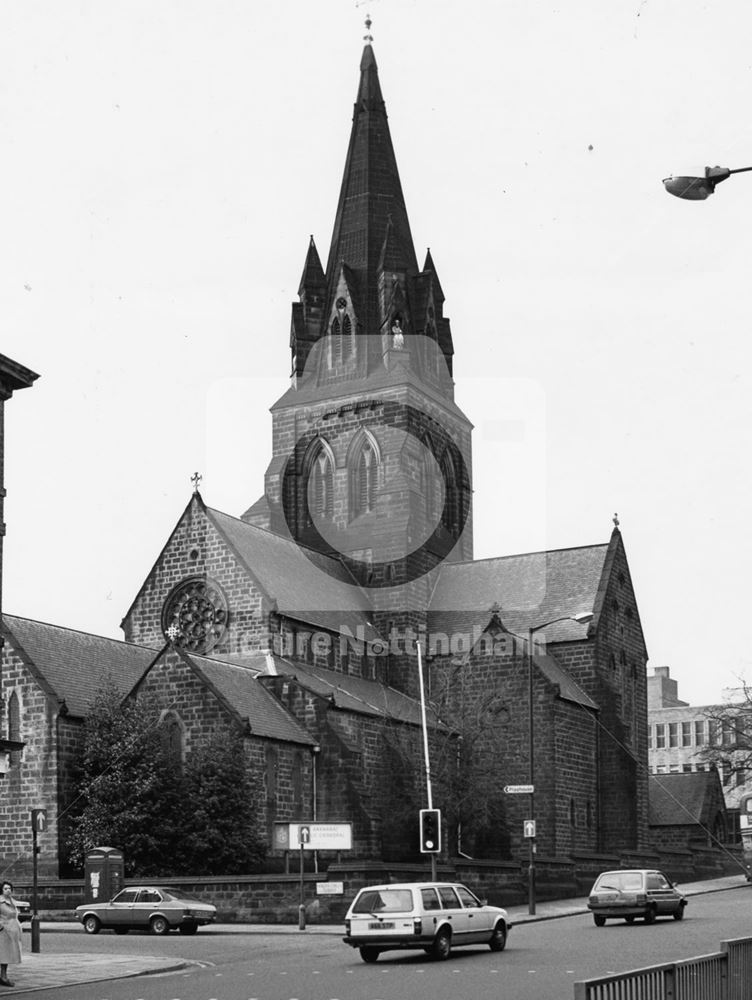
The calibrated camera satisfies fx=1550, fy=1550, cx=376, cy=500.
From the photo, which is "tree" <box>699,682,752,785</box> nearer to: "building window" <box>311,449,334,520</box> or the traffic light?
"building window" <box>311,449,334,520</box>

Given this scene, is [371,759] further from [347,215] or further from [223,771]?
[347,215]

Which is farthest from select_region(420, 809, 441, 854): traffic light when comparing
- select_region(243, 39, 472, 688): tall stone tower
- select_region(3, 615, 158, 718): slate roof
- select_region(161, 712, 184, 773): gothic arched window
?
select_region(243, 39, 472, 688): tall stone tower

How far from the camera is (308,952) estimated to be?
98.2ft

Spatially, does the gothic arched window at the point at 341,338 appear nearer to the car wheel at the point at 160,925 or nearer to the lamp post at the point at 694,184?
the car wheel at the point at 160,925

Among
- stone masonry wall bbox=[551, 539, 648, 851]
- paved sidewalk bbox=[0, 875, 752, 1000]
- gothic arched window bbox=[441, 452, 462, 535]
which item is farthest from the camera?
gothic arched window bbox=[441, 452, 462, 535]

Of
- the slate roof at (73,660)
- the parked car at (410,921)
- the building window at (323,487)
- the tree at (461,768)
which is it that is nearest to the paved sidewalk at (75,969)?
the parked car at (410,921)

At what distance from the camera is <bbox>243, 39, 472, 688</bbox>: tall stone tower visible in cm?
7144

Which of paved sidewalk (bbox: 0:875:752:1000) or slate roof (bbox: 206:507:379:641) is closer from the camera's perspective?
paved sidewalk (bbox: 0:875:752:1000)

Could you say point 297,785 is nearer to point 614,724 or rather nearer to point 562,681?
point 562,681

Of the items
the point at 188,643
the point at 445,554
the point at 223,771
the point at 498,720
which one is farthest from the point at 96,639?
the point at 445,554

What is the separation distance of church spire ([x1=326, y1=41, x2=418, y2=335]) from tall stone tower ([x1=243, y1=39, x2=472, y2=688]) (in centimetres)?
7

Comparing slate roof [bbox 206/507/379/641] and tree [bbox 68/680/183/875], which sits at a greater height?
slate roof [bbox 206/507/379/641]

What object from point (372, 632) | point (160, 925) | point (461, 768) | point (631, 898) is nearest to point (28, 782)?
point (160, 925)

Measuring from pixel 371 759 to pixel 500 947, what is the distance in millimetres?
28401
